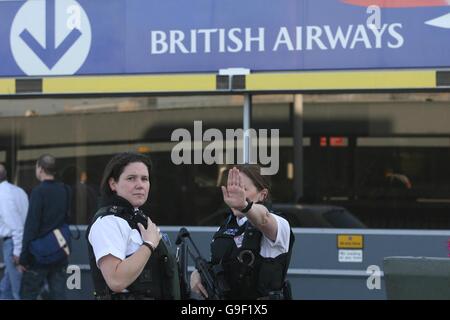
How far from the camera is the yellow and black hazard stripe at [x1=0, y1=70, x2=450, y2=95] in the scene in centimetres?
537

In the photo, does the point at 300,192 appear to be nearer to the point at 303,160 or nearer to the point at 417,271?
the point at 303,160

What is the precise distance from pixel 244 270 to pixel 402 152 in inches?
105

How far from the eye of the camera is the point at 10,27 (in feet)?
19.4

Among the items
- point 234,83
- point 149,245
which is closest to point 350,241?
point 234,83

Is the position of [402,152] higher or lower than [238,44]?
lower

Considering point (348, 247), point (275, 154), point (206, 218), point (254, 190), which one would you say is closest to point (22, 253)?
point (206, 218)

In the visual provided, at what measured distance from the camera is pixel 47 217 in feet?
20.0

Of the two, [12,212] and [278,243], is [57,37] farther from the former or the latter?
[278,243]

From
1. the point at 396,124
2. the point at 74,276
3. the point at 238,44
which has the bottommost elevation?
the point at 74,276

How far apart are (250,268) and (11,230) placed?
3599mm

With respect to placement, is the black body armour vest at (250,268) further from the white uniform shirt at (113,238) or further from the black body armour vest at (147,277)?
the white uniform shirt at (113,238)

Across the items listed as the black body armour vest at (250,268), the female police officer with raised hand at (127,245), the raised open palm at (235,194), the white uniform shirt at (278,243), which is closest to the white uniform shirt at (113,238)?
the female police officer with raised hand at (127,245)

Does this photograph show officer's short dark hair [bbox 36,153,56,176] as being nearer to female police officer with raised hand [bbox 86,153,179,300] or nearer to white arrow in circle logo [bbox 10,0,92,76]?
white arrow in circle logo [bbox 10,0,92,76]

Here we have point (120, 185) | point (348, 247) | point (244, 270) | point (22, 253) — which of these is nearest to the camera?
point (120, 185)
